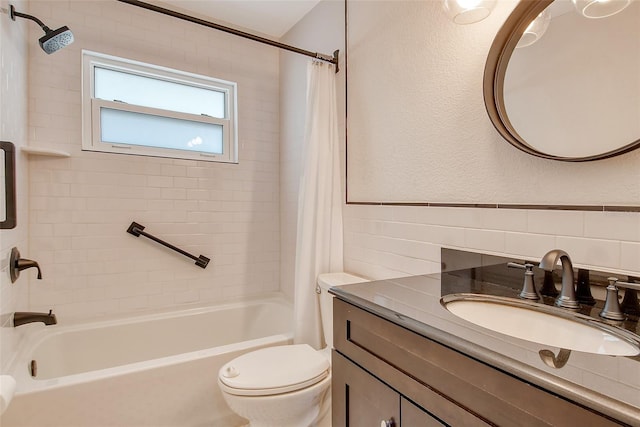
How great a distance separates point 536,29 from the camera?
0.99 meters

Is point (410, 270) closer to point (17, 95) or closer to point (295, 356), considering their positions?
point (295, 356)

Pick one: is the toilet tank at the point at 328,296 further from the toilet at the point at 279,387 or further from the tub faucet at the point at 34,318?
the tub faucet at the point at 34,318

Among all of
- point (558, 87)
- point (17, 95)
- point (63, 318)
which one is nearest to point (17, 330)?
point (63, 318)

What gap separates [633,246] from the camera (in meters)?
0.82

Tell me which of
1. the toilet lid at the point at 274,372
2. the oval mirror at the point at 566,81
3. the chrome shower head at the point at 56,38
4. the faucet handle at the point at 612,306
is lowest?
the toilet lid at the point at 274,372

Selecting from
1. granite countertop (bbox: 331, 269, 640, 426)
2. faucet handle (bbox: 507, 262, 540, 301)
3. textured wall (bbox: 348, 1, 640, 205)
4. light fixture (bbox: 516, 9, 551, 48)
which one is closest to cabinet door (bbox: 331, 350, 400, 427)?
granite countertop (bbox: 331, 269, 640, 426)

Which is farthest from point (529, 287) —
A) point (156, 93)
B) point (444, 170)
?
point (156, 93)

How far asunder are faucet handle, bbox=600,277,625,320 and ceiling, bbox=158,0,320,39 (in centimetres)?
224

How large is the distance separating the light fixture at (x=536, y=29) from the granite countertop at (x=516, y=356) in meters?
0.79

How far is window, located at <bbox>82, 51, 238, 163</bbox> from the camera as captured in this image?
81.9 inches

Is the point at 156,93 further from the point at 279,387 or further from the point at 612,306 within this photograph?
the point at 612,306

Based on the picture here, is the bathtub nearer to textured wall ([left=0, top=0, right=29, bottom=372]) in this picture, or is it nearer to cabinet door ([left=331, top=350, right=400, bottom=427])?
textured wall ([left=0, top=0, right=29, bottom=372])

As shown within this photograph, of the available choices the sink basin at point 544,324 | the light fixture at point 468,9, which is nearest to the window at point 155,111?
the light fixture at point 468,9

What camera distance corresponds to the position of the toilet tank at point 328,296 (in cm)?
168
